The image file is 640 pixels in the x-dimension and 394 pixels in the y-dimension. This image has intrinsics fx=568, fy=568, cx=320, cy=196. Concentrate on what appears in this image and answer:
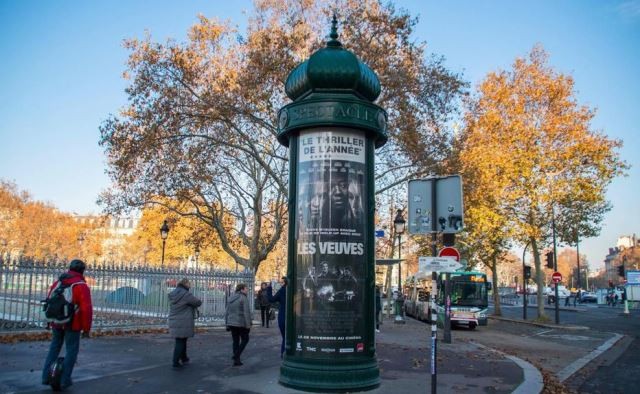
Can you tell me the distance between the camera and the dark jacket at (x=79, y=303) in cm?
806

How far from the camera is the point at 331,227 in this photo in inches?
322

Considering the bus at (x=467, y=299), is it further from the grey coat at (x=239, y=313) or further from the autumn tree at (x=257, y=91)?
the grey coat at (x=239, y=313)

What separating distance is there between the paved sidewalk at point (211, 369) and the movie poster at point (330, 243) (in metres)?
0.95

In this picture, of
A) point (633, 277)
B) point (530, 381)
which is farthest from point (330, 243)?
point (633, 277)

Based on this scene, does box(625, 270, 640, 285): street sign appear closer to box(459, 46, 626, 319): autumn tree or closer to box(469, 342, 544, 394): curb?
box(459, 46, 626, 319): autumn tree

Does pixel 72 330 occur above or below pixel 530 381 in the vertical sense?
above

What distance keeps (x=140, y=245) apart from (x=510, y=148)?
64295 mm

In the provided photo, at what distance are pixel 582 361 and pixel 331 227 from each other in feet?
30.7

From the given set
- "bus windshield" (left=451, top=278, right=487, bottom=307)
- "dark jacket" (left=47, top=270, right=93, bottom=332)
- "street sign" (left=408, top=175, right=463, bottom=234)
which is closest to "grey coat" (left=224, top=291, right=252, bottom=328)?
"dark jacket" (left=47, top=270, right=93, bottom=332)

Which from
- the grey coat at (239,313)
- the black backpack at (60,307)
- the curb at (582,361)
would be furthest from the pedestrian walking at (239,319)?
the curb at (582,361)

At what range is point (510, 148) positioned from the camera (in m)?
31.2

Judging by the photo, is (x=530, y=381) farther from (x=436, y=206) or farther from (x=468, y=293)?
(x=468, y=293)

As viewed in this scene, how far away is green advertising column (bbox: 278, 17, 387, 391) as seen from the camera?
7.96 meters

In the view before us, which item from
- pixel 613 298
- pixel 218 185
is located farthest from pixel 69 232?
pixel 613 298
